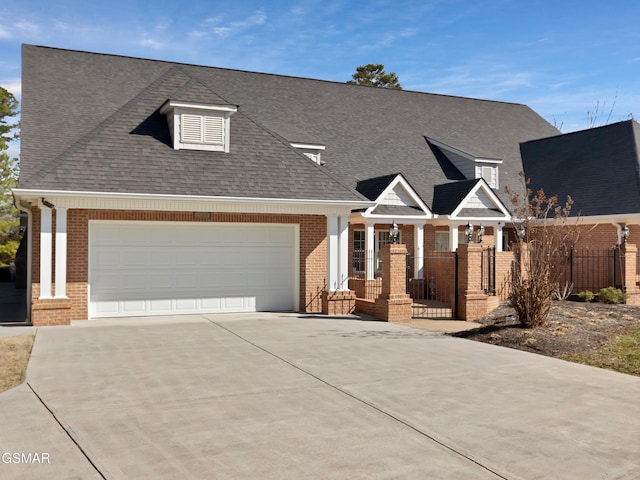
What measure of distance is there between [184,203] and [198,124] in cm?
253

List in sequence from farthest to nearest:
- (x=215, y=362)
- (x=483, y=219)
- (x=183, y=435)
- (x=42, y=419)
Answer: (x=483, y=219) → (x=215, y=362) → (x=42, y=419) → (x=183, y=435)

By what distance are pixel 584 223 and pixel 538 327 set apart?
11156mm

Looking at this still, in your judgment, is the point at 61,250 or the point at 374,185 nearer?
the point at 61,250

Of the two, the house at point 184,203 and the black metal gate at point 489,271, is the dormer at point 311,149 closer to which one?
the house at point 184,203

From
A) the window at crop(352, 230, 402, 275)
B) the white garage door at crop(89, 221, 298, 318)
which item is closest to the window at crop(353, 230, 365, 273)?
the window at crop(352, 230, 402, 275)

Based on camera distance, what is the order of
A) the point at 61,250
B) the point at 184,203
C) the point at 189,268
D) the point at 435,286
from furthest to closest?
the point at 435,286, the point at 189,268, the point at 184,203, the point at 61,250

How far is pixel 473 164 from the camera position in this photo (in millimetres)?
24688

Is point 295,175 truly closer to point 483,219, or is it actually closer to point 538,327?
point 538,327

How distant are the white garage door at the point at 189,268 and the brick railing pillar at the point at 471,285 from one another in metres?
4.53

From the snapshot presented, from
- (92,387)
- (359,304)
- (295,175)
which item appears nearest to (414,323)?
(359,304)

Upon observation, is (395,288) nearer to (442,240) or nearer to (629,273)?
(629,273)

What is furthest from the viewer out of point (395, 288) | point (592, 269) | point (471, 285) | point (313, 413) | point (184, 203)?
point (592, 269)

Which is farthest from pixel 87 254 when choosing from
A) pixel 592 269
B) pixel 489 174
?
pixel 592 269

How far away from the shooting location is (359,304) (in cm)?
1712
